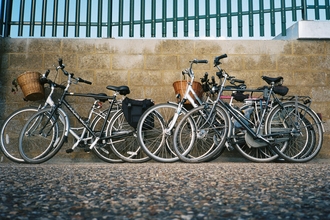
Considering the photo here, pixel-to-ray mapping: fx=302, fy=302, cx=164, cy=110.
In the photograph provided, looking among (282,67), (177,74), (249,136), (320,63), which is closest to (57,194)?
(249,136)

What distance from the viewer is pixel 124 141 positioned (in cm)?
419

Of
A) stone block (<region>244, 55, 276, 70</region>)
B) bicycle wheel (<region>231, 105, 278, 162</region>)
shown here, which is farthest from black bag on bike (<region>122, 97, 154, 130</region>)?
stone block (<region>244, 55, 276, 70</region>)

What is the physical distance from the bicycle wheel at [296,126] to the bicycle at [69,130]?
5.87 feet

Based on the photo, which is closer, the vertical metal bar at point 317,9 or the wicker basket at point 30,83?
the wicker basket at point 30,83

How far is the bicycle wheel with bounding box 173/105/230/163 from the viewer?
3.50 metres

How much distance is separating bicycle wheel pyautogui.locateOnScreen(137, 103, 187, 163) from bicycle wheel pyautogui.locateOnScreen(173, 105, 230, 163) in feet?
0.57

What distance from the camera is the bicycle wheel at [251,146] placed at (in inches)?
145

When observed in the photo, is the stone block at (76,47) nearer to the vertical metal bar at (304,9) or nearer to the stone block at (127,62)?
the stone block at (127,62)

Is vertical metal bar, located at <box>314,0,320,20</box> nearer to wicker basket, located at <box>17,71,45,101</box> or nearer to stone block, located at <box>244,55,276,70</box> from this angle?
stone block, located at <box>244,55,276,70</box>

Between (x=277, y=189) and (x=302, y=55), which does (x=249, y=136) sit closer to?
(x=302, y=55)


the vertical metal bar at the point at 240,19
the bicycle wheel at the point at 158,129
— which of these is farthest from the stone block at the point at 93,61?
the vertical metal bar at the point at 240,19

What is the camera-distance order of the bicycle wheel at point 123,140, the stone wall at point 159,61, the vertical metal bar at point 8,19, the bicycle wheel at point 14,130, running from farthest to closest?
the vertical metal bar at point 8,19
the stone wall at point 159,61
the bicycle wheel at point 14,130
the bicycle wheel at point 123,140

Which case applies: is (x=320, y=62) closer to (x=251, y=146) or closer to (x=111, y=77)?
(x=251, y=146)

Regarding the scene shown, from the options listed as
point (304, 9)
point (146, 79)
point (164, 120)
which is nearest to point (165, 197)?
point (164, 120)
